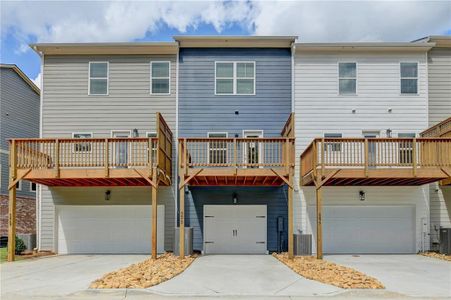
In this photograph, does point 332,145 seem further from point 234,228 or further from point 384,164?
point 234,228

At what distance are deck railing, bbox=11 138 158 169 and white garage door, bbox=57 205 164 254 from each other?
1.96 meters

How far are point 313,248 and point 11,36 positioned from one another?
576 inches

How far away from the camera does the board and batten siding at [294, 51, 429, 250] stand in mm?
15750

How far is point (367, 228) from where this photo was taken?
51.6 ft

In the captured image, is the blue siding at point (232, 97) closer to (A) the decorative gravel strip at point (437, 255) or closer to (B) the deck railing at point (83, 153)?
(B) the deck railing at point (83, 153)

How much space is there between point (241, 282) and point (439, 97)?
1170 centimetres

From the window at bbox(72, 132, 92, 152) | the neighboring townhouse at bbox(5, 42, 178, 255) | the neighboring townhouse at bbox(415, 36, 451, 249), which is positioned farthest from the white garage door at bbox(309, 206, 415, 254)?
the window at bbox(72, 132, 92, 152)

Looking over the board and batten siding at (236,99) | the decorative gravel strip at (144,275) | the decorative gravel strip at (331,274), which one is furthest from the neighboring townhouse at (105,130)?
the decorative gravel strip at (331,274)

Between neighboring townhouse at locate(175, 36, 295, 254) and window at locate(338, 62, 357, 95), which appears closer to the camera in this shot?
neighboring townhouse at locate(175, 36, 295, 254)

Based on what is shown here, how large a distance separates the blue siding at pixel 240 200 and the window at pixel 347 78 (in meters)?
4.53

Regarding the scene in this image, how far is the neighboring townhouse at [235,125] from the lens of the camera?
51.5 ft

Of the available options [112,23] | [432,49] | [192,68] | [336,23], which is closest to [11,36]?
[112,23]

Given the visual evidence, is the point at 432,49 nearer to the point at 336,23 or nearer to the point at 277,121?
the point at 336,23

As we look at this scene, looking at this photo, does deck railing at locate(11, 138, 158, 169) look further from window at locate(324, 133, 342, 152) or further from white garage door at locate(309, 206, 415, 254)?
white garage door at locate(309, 206, 415, 254)
